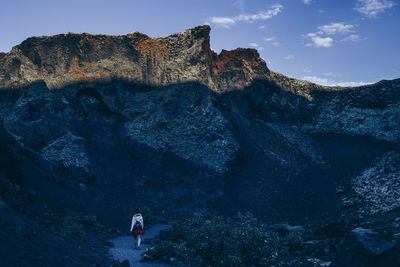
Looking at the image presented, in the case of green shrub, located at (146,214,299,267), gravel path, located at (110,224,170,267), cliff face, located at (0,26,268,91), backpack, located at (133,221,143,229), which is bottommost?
gravel path, located at (110,224,170,267)

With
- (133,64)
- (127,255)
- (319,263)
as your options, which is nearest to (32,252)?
(127,255)

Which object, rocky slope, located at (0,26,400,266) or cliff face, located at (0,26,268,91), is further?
cliff face, located at (0,26,268,91)

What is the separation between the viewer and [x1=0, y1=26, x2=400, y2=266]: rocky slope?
84.3 feet

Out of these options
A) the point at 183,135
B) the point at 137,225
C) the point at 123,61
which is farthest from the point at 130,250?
the point at 123,61

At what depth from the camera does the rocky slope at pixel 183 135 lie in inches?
1012

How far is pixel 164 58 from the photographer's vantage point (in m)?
38.7

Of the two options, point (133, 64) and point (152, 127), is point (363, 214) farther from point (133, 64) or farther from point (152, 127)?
point (133, 64)

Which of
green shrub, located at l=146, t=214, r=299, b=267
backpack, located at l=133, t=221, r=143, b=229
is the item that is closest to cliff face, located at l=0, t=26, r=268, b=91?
backpack, located at l=133, t=221, r=143, b=229

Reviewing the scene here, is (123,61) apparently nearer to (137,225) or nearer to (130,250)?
(137,225)

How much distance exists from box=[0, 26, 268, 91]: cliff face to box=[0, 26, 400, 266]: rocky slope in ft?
0.36

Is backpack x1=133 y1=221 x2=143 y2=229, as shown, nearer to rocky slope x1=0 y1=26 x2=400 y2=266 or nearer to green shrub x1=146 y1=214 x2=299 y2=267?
rocky slope x1=0 y1=26 x2=400 y2=266

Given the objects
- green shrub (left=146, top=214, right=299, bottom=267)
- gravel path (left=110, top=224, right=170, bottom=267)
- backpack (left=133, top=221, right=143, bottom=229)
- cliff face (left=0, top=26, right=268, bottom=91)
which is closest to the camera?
green shrub (left=146, top=214, right=299, bottom=267)

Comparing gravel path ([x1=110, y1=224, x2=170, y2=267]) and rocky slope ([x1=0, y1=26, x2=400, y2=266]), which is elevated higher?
rocky slope ([x1=0, y1=26, x2=400, y2=266])

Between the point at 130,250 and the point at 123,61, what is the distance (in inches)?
912
